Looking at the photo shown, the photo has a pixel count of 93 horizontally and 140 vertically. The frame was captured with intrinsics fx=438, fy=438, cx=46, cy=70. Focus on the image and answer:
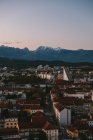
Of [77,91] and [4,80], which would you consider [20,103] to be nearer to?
[77,91]

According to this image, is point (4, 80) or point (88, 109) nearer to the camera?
point (88, 109)

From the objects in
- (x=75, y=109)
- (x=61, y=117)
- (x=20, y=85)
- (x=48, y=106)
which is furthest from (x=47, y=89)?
(x=61, y=117)

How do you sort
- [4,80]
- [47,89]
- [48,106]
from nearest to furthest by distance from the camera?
[48,106] → [47,89] → [4,80]

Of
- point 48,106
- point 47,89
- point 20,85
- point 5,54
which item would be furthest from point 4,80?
point 5,54

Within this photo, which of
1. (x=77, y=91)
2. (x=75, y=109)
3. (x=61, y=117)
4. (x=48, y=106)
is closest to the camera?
(x=61, y=117)

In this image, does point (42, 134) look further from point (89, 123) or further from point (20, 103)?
point (20, 103)

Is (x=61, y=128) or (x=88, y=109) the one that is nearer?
(x=61, y=128)
